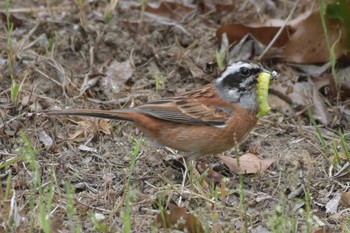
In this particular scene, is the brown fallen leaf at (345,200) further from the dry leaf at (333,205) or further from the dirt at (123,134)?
the dirt at (123,134)

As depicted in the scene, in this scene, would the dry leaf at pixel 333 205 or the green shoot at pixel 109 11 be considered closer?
the dry leaf at pixel 333 205

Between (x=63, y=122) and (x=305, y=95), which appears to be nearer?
(x=63, y=122)

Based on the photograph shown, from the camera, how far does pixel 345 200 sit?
19.9 ft

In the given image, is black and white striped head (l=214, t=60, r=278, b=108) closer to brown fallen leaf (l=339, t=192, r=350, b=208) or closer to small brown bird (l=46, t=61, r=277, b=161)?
small brown bird (l=46, t=61, r=277, b=161)

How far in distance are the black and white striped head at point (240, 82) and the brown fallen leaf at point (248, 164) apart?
1.43ft

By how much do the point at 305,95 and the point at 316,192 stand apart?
169 centimetres

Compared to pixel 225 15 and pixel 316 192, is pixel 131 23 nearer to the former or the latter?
pixel 225 15

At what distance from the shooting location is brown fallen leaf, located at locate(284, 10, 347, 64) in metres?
7.88

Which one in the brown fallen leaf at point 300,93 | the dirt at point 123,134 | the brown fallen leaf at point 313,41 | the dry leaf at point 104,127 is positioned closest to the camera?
the dirt at point 123,134

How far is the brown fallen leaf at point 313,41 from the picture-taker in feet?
25.8

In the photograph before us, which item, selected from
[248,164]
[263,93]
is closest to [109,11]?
[263,93]

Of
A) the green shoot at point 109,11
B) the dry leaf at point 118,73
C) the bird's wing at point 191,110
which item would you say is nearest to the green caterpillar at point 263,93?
the bird's wing at point 191,110

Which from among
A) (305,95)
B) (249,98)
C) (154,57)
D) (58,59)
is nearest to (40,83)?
(58,59)

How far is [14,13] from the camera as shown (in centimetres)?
834
